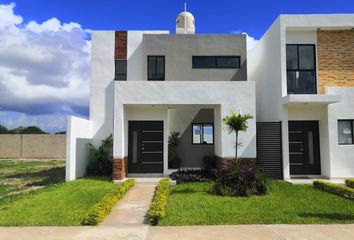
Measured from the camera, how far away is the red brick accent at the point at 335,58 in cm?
1576

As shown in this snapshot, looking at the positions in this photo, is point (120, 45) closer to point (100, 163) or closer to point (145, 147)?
point (145, 147)

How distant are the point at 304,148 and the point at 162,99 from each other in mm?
7416

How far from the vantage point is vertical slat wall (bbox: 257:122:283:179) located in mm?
15133

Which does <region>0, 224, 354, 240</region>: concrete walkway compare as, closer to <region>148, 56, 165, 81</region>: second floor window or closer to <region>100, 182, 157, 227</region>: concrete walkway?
<region>100, 182, 157, 227</region>: concrete walkway

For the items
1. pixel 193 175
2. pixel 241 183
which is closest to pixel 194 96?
pixel 193 175

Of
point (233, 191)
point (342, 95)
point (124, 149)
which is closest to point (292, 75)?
point (342, 95)

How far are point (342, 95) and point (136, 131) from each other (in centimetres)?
994

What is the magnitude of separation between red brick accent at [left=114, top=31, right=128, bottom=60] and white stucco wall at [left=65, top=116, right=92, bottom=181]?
432 centimetres

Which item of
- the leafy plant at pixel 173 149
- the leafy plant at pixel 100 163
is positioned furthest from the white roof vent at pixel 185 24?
the leafy plant at pixel 100 163

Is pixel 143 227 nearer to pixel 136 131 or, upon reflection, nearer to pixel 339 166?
pixel 136 131

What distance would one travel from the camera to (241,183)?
1119cm

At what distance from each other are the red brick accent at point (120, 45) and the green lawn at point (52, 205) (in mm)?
8884

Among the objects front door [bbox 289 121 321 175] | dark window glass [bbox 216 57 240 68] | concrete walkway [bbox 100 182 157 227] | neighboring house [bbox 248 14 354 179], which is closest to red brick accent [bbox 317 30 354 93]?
neighboring house [bbox 248 14 354 179]

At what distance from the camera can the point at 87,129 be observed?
703 inches
